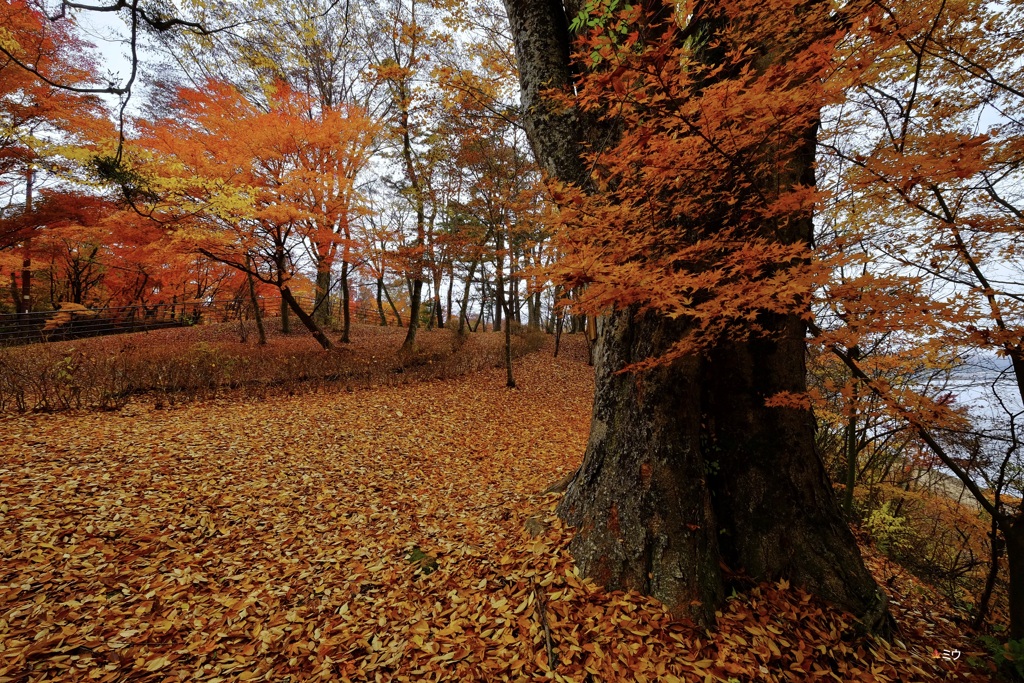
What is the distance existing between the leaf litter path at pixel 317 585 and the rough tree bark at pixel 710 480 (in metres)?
0.22

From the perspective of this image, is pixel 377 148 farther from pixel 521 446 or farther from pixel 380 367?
pixel 521 446

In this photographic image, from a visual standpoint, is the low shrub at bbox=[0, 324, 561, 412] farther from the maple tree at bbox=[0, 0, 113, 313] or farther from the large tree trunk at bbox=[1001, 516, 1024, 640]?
the large tree trunk at bbox=[1001, 516, 1024, 640]

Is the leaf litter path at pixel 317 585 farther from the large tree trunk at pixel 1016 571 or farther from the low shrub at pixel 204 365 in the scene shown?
the low shrub at pixel 204 365

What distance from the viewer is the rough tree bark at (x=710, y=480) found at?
270cm

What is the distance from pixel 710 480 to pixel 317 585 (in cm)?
361

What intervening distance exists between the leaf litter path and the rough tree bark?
8.5 inches

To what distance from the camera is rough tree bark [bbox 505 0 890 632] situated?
2701 mm

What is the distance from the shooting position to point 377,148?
1246 centimetres

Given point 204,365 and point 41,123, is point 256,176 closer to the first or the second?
point 204,365

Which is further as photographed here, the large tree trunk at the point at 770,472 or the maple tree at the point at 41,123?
the maple tree at the point at 41,123

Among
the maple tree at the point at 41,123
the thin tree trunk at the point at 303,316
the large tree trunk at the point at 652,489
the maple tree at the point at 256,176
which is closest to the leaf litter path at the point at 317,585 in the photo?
the large tree trunk at the point at 652,489

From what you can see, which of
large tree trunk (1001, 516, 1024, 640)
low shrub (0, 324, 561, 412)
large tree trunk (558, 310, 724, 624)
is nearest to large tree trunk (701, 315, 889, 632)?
large tree trunk (558, 310, 724, 624)

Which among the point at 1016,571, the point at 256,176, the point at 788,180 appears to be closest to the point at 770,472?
the point at 1016,571

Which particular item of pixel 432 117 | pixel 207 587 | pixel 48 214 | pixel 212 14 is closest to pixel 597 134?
pixel 212 14
